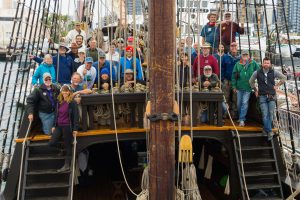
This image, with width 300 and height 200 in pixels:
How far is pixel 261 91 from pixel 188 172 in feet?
5.42

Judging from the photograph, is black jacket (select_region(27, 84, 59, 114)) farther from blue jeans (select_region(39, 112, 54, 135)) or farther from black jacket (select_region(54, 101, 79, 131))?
black jacket (select_region(54, 101, 79, 131))

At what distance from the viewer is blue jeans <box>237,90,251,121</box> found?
5793 millimetres

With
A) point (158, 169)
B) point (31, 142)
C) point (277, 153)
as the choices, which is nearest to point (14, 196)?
point (31, 142)

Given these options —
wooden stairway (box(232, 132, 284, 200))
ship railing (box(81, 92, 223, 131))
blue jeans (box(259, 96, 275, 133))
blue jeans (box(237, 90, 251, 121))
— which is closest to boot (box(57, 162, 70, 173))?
ship railing (box(81, 92, 223, 131))

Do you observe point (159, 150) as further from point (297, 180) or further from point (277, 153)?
point (297, 180)

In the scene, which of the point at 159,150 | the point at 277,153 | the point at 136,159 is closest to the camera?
the point at 159,150

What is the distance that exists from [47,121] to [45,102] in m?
0.29

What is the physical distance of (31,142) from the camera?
5129 millimetres

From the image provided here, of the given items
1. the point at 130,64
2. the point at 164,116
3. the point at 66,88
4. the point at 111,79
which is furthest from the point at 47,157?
the point at 130,64

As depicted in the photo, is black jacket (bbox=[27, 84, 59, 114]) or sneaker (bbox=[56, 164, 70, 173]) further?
black jacket (bbox=[27, 84, 59, 114])

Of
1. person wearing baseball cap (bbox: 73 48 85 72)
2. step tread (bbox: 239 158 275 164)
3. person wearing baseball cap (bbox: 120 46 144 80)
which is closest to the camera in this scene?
step tread (bbox: 239 158 275 164)

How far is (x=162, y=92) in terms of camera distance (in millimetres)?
4000

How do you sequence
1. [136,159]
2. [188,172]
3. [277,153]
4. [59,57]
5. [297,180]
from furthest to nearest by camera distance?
[136,159]
[59,57]
[297,180]
[277,153]
[188,172]

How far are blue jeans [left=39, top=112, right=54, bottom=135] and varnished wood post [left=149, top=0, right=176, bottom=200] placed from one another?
1.87 m
